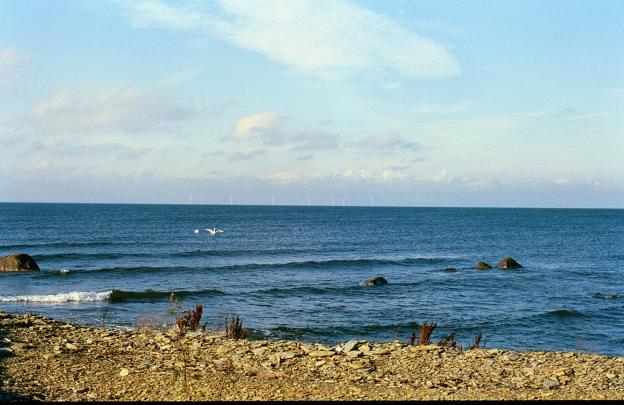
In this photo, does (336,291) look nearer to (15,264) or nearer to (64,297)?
(64,297)

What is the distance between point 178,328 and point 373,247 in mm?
50213

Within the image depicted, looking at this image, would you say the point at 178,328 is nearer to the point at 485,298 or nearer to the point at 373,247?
the point at 485,298

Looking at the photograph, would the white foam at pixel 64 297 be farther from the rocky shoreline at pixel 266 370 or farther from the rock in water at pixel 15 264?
the rocky shoreline at pixel 266 370

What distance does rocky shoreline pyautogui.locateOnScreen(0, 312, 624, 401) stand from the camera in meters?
9.68

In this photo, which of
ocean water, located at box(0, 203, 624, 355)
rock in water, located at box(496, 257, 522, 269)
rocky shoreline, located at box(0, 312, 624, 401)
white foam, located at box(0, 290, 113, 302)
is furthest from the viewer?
rock in water, located at box(496, 257, 522, 269)

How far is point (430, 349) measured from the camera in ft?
47.5

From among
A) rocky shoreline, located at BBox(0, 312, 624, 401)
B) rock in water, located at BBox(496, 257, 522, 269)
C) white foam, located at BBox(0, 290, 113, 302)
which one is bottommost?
white foam, located at BBox(0, 290, 113, 302)

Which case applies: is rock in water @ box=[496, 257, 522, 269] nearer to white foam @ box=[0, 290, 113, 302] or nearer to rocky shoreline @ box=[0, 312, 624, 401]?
white foam @ box=[0, 290, 113, 302]

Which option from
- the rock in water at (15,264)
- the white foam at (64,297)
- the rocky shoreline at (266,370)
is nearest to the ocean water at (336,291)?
the white foam at (64,297)

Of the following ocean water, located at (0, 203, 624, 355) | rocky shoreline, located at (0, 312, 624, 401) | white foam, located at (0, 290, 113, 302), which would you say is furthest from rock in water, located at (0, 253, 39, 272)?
rocky shoreline, located at (0, 312, 624, 401)

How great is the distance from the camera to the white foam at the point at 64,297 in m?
28.2

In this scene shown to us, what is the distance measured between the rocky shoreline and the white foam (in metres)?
13.4

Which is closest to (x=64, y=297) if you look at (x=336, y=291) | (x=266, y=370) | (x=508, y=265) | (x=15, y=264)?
(x=15, y=264)

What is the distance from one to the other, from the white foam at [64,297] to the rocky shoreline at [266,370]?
44.1 ft
